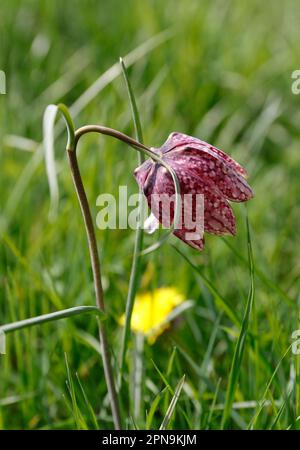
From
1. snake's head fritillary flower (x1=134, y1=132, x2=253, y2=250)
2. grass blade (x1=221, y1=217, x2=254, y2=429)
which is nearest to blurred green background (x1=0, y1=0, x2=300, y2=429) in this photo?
grass blade (x1=221, y1=217, x2=254, y2=429)

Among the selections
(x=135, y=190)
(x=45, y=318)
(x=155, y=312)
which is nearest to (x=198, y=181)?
(x=45, y=318)

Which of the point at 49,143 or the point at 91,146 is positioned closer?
the point at 49,143

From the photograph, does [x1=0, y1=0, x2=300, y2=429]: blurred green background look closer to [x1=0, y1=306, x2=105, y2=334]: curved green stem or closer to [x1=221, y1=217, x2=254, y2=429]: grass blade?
[x1=221, y1=217, x2=254, y2=429]: grass blade

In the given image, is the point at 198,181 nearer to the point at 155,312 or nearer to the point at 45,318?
the point at 45,318

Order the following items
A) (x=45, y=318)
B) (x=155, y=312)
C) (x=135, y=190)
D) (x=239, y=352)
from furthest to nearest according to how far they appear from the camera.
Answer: (x=135, y=190), (x=155, y=312), (x=239, y=352), (x=45, y=318)

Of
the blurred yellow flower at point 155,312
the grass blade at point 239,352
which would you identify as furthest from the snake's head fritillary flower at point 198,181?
the blurred yellow flower at point 155,312

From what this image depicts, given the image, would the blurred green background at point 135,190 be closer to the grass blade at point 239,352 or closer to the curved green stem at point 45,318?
the grass blade at point 239,352
